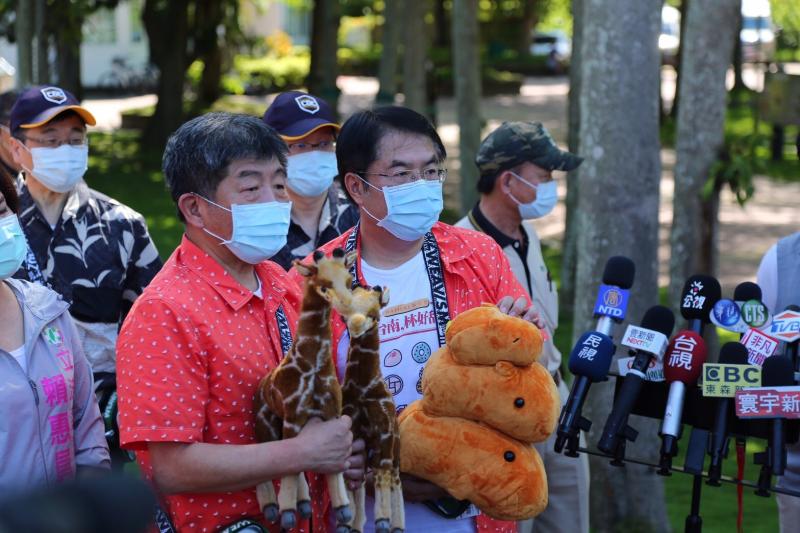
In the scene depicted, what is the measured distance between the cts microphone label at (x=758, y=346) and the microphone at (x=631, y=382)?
0.27 metres

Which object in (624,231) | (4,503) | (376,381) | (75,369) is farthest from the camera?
(624,231)

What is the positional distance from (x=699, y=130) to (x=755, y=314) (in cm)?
441

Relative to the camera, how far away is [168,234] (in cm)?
1452

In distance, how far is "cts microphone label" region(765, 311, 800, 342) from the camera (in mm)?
3664

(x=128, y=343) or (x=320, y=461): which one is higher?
(x=128, y=343)

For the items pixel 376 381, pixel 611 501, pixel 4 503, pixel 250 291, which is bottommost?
pixel 611 501

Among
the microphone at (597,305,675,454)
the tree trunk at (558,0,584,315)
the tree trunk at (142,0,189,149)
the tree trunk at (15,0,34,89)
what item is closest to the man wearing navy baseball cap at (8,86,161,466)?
the microphone at (597,305,675,454)

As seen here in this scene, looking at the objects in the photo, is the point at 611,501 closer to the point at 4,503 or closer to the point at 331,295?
the point at 331,295

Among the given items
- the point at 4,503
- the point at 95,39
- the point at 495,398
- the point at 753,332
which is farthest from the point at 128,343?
the point at 95,39

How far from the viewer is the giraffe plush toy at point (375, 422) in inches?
122

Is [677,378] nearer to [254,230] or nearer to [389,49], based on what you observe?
[254,230]

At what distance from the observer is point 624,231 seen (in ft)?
19.9

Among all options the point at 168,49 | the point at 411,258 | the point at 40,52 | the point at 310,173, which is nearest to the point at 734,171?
the point at 310,173

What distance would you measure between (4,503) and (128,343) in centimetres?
173
